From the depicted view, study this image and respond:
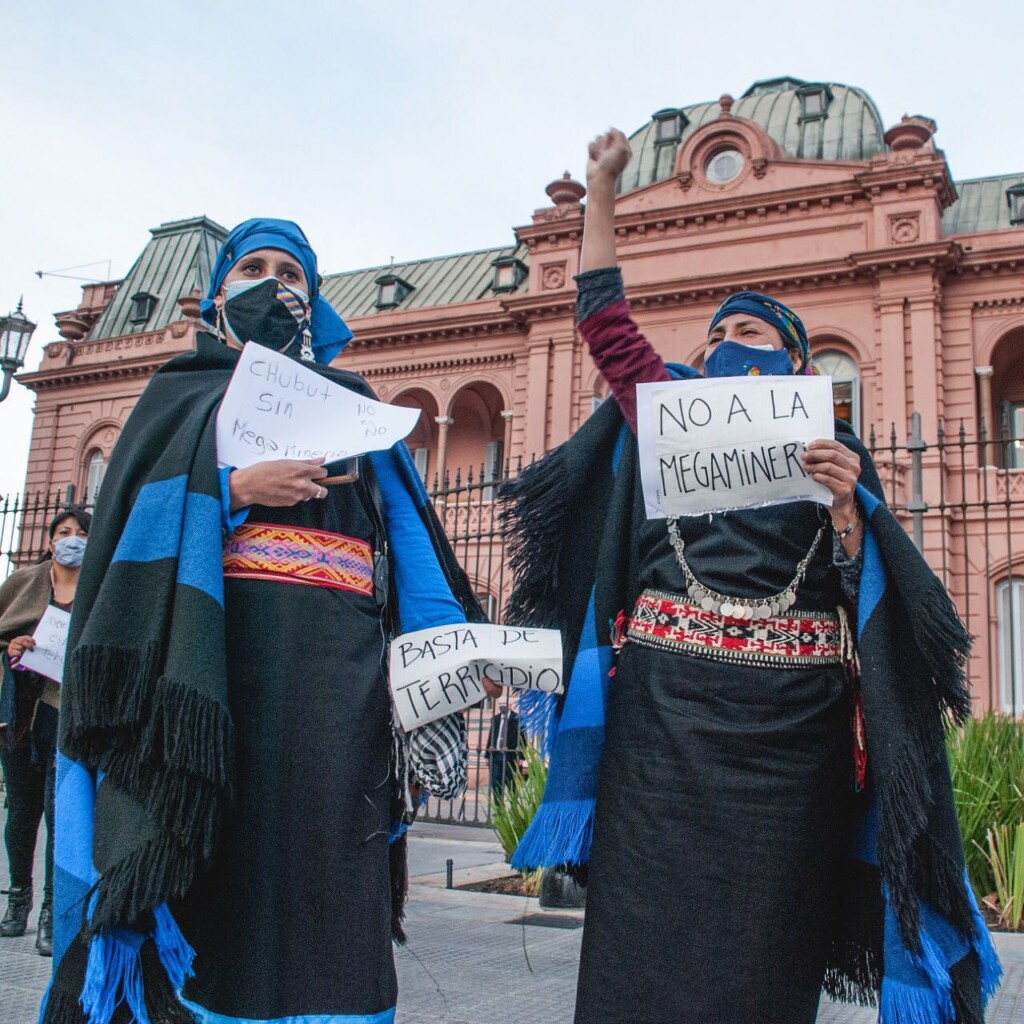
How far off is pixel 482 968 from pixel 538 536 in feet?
7.51

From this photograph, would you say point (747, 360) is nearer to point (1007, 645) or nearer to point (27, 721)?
point (27, 721)

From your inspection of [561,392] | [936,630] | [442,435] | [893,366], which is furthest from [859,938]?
[442,435]

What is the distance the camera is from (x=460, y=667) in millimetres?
2598

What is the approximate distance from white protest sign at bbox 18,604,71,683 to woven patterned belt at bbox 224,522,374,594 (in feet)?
9.39

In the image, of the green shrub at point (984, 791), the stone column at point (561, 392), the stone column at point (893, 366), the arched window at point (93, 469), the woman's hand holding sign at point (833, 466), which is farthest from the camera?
the arched window at point (93, 469)

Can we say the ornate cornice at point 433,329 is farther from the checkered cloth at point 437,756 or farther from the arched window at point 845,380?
the checkered cloth at point 437,756

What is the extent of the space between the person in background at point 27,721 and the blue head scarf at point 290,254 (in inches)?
105

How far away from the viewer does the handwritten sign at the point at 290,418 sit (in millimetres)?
2602

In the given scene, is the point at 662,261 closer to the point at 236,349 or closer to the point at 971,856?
the point at 971,856

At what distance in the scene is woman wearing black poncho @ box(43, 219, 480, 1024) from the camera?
2293 mm

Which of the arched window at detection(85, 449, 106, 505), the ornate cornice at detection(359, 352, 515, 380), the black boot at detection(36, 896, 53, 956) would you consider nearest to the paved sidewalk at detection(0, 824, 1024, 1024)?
the black boot at detection(36, 896, 53, 956)

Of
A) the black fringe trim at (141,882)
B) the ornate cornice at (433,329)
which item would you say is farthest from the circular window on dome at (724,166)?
the black fringe trim at (141,882)

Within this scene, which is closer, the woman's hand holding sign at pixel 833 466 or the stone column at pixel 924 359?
the woman's hand holding sign at pixel 833 466

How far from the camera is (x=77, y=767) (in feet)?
7.96
